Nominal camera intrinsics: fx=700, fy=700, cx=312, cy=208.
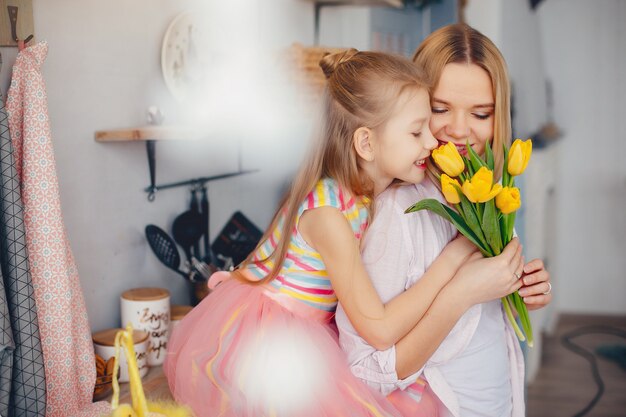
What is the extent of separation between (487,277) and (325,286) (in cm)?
31

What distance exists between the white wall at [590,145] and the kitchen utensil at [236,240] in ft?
9.06

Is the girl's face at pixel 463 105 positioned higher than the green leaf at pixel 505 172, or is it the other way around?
the girl's face at pixel 463 105

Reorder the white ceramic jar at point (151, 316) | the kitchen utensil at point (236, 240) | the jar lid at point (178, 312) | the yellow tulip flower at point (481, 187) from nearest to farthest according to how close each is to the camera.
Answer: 1. the yellow tulip flower at point (481, 187)
2. the white ceramic jar at point (151, 316)
3. the jar lid at point (178, 312)
4. the kitchen utensil at point (236, 240)

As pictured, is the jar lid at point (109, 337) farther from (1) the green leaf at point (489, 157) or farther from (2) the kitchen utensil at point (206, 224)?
(1) the green leaf at point (489, 157)

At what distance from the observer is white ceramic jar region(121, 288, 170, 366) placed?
5.21 ft

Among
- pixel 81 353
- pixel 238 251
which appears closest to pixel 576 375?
pixel 238 251

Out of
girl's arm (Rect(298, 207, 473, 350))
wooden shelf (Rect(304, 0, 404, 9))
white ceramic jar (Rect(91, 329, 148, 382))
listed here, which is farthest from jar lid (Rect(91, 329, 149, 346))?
wooden shelf (Rect(304, 0, 404, 9))

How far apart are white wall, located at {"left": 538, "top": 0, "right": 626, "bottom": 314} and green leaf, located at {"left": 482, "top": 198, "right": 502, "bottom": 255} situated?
10.9 feet

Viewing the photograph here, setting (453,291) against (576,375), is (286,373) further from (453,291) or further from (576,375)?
(576,375)

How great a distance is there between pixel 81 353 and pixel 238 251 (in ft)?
2.47

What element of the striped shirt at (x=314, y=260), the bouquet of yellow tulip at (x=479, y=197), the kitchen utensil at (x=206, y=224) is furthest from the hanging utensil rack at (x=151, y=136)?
the bouquet of yellow tulip at (x=479, y=197)

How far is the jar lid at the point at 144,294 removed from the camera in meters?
1.60

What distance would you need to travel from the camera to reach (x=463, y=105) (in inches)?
50.4

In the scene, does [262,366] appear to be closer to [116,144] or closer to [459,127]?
[459,127]
